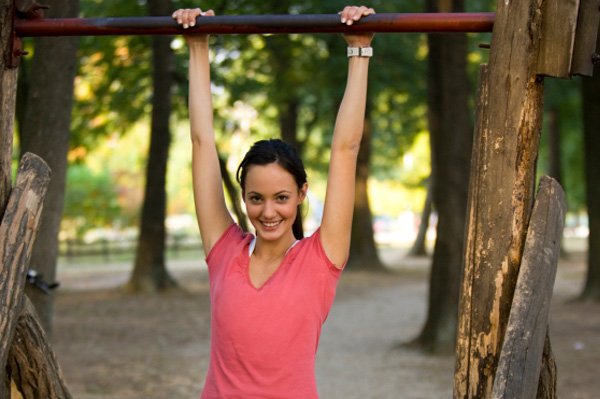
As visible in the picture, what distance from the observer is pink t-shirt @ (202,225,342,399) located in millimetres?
2496

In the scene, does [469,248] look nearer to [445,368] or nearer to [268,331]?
[268,331]

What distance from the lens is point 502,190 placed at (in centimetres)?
288

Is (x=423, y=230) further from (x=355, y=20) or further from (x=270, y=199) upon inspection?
(x=270, y=199)

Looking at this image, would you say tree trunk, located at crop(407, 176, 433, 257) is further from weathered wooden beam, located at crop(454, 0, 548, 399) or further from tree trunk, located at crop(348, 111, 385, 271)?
weathered wooden beam, located at crop(454, 0, 548, 399)

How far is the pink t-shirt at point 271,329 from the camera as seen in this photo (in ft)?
8.19

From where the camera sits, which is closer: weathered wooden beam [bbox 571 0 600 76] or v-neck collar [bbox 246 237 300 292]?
v-neck collar [bbox 246 237 300 292]

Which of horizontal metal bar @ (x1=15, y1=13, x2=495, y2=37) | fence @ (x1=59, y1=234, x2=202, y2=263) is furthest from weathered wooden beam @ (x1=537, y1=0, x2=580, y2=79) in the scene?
fence @ (x1=59, y1=234, x2=202, y2=263)

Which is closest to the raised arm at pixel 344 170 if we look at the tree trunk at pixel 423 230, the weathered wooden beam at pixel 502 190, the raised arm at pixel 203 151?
the raised arm at pixel 203 151

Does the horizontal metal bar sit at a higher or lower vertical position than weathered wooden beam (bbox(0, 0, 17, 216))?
higher

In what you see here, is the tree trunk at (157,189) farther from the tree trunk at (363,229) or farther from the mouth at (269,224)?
the mouth at (269,224)

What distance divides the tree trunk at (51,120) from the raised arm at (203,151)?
2.64m

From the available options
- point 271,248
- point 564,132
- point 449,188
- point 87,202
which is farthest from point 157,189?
point 87,202

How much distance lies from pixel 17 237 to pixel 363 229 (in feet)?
58.4

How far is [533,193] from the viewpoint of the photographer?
2910 millimetres
